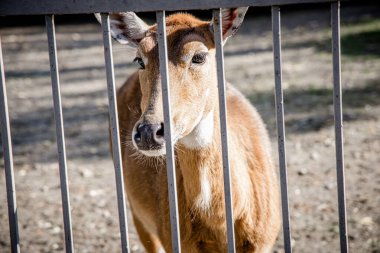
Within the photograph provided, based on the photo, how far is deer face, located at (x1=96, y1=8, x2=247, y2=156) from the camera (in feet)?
8.79

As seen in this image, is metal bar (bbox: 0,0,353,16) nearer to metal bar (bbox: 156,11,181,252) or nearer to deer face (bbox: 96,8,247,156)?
metal bar (bbox: 156,11,181,252)

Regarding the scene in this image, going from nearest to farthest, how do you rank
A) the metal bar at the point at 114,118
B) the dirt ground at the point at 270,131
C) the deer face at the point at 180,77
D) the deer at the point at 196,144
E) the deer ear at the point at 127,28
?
the metal bar at the point at 114,118
the deer face at the point at 180,77
the deer at the point at 196,144
the deer ear at the point at 127,28
the dirt ground at the point at 270,131

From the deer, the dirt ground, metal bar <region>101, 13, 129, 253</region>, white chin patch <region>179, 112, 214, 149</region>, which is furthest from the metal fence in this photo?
the dirt ground

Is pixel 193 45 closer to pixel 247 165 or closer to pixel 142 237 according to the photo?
pixel 247 165

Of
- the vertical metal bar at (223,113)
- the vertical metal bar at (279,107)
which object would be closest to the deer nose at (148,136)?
the vertical metal bar at (223,113)

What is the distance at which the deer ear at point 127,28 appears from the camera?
10.2ft

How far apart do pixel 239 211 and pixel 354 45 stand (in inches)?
357

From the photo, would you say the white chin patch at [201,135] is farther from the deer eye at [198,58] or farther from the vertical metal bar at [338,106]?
the vertical metal bar at [338,106]

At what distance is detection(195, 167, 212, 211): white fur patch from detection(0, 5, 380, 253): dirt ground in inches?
62.0

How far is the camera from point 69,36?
51.5 feet

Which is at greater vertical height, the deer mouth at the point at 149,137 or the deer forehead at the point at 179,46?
the deer forehead at the point at 179,46

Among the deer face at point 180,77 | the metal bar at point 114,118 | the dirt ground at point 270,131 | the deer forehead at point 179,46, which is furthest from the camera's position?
the dirt ground at point 270,131

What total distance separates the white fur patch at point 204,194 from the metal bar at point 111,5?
1.15 metres

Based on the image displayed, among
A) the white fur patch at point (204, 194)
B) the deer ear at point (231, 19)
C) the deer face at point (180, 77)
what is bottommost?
the white fur patch at point (204, 194)
